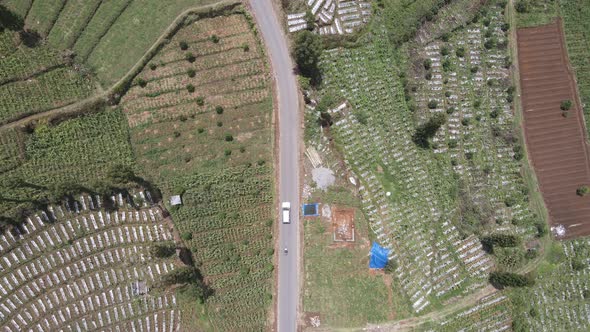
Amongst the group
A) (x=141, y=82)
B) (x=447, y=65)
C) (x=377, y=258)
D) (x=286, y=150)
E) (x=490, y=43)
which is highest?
(x=141, y=82)

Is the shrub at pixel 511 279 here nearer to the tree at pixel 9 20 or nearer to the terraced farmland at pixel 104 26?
the terraced farmland at pixel 104 26

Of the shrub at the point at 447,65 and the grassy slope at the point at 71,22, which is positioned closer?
the grassy slope at the point at 71,22

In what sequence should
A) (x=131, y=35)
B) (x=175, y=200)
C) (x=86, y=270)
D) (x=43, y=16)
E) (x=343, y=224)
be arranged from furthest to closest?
(x=131, y=35)
(x=343, y=224)
(x=43, y=16)
(x=175, y=200)
(x=86, y=270)

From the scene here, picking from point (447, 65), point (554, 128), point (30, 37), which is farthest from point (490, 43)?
point (30, 37)

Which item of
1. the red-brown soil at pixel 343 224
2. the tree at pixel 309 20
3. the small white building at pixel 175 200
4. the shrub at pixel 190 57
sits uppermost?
the tree at pixel 309 20

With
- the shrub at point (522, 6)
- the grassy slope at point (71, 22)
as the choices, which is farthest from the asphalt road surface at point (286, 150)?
the shrub at point (522, 6)

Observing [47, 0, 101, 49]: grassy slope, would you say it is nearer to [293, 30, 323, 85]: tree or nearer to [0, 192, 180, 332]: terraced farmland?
[0, 192, 180, 332]: terraced farmland

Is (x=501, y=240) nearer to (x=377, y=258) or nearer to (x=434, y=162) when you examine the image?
(x=434, y=162)

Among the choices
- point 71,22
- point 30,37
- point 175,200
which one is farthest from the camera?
point 71,22
